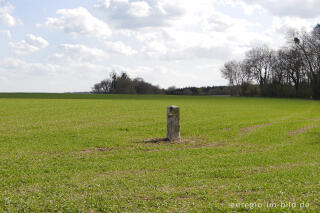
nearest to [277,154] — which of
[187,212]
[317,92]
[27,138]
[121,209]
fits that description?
[187,212]

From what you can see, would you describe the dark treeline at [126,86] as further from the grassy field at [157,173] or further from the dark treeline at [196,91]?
the grassy field at [157,173]

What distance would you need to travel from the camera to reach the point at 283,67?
95.9 m

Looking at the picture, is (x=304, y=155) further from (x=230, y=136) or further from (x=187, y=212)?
(x=187, y=212)

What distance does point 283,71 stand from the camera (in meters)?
98.8

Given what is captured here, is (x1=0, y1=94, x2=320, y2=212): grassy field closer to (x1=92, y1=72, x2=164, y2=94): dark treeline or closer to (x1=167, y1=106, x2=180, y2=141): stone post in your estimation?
(x1=167, y1=106, x2=180, y2=141): stone post

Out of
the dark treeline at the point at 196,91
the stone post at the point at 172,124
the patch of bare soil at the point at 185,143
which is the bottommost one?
the patch of bare soil at the point at 185,143

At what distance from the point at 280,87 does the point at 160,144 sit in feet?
298

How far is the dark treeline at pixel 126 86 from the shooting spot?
131m

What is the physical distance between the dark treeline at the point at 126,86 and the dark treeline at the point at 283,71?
3488cm

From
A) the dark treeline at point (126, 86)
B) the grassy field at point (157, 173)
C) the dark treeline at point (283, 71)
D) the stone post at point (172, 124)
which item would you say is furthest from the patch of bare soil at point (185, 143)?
the dark treeline at point (126, 86)

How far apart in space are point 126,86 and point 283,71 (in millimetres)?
65912

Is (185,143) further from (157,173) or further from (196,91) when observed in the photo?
(196,91)

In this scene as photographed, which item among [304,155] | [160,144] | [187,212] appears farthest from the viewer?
[160,144]

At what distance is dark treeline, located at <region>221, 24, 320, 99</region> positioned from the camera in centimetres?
8469
